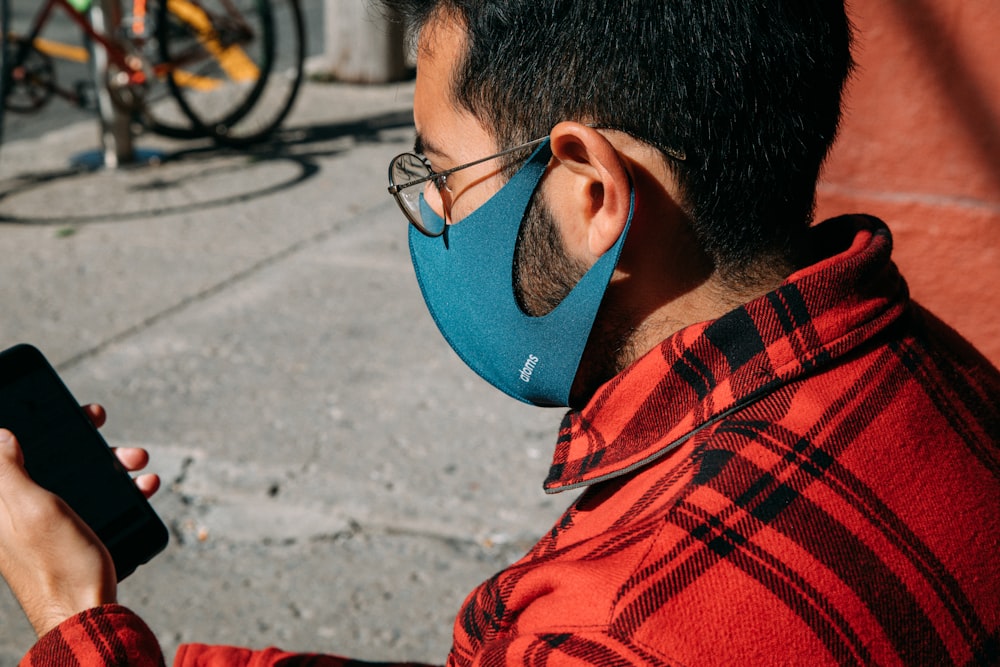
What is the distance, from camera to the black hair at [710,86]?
120 centimetres

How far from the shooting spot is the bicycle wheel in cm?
639

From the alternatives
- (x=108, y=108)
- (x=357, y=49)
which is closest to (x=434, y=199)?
(x=108, y=108)

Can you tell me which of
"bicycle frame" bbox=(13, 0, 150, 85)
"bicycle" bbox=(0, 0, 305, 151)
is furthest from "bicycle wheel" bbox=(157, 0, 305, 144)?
"bicycle frame" bbox=(13, 0, 150, 85)

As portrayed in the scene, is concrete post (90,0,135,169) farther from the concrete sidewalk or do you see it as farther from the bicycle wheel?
the bicycle wheel

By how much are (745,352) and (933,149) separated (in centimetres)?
197

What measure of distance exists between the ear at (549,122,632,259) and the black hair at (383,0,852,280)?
5 cm

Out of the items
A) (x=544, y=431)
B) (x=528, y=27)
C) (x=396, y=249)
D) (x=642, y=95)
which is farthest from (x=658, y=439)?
(x=396, y=249)

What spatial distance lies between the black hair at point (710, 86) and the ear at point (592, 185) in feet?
0.17

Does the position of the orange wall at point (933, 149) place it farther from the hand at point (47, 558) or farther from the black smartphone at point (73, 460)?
the hand at point (47, 558)

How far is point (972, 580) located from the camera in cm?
106

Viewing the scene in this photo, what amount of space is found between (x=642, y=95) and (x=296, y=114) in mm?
6470

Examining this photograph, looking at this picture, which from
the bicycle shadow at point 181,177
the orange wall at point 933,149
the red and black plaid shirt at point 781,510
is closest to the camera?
the red and black plaid shirt at point 781,510

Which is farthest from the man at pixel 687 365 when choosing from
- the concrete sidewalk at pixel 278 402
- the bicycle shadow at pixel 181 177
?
the bicycle shadow at pixel 181 177

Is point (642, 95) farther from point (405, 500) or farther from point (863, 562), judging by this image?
point (405, 500)
